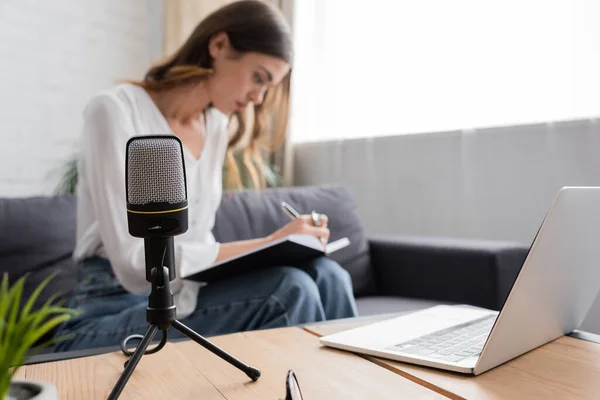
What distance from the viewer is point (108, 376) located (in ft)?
2.31

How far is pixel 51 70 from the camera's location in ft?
9.37

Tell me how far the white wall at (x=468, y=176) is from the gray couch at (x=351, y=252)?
1.00ft

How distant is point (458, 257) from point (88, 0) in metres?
2.24

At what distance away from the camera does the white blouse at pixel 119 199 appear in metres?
1.17

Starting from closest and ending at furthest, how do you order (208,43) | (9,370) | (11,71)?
1. (9,370)
2. (208,43)
3. (11,71)

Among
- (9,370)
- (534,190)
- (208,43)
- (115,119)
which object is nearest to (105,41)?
(208,43)

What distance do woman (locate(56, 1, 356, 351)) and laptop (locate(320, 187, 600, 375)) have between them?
0.30 metres

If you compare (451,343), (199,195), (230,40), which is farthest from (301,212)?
(451,343)

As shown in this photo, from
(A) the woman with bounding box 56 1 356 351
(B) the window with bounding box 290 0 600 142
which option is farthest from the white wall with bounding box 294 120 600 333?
(A) the woman with bounding box 56 1 356 351

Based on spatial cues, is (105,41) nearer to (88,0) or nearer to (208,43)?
(88,0)

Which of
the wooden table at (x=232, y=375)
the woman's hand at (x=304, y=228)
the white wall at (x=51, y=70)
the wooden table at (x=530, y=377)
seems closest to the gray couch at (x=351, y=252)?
the woman's hand at (x=304, y=228)

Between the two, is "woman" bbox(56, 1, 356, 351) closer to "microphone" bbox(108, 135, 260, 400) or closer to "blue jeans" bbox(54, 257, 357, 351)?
"blue jeans" bbox(54, 257, 357, 351)

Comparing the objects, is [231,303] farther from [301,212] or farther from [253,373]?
[301,212]

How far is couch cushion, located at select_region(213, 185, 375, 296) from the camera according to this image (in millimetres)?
1889
